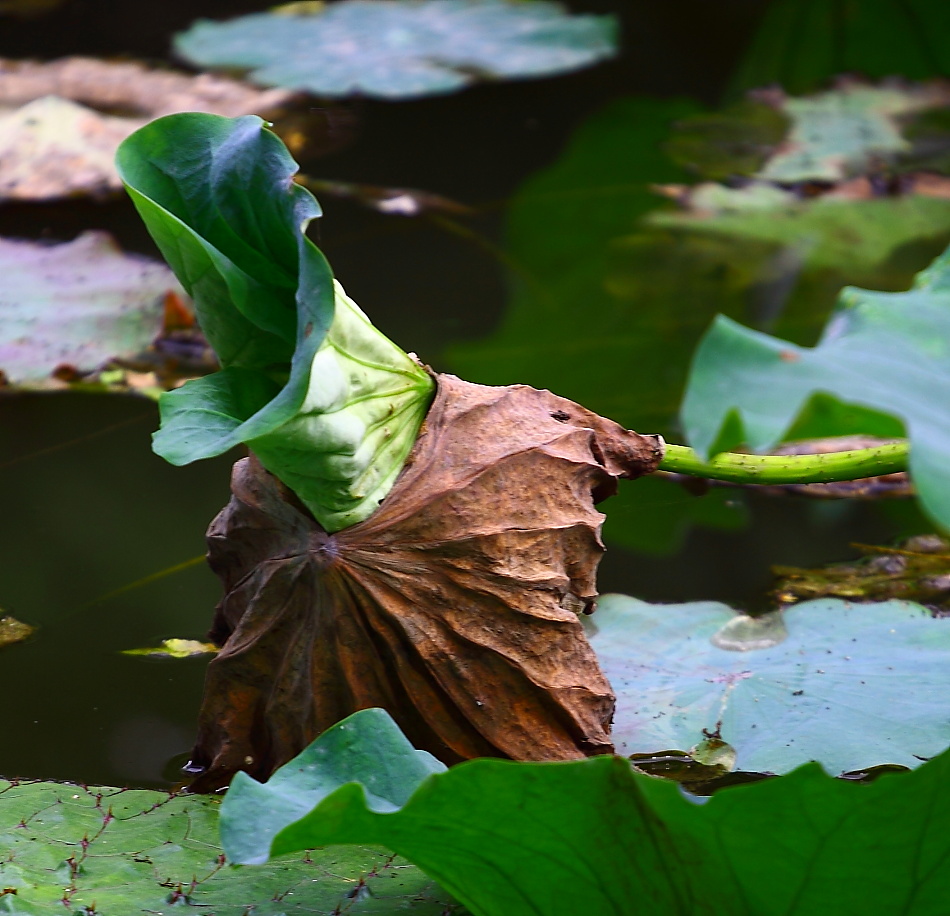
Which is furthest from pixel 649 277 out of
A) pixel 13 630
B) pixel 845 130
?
pixel 13 630

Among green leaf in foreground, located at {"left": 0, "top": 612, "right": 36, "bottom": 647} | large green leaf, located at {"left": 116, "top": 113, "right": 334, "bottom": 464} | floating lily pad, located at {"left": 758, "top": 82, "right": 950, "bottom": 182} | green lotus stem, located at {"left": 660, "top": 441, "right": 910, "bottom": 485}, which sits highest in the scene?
large green leaf, located at {"left": 116, "top": 113, "right": 334, "bottom": 464}

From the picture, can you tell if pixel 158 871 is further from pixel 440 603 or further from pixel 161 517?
pixel 161 517

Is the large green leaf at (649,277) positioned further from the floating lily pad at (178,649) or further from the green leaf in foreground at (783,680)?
the floating lily pad at (178,649)

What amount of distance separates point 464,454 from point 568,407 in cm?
11

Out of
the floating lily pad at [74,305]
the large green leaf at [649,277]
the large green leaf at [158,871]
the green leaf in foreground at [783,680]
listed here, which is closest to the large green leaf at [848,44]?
the large green leaf at [649,277]

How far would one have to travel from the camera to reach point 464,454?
0.72 metres

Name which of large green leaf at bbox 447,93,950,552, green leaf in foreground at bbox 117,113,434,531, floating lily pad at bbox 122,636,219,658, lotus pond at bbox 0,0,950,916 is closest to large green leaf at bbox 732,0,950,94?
lotus pond at bbox 0,0,950,916

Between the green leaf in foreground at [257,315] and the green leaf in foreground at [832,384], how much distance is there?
8.7 inches

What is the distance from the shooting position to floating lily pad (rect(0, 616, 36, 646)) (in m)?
0.97

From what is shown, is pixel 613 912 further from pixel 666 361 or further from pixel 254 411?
pixel 666 361

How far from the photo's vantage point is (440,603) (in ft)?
2.34

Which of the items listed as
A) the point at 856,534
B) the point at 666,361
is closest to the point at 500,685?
the point at 856,534

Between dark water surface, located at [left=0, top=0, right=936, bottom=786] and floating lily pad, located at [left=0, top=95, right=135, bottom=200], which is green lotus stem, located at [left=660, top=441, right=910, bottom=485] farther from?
floating lily pad, located at [left=0, top=95, right=135, bottom=200]

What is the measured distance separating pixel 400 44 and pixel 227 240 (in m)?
2.15
